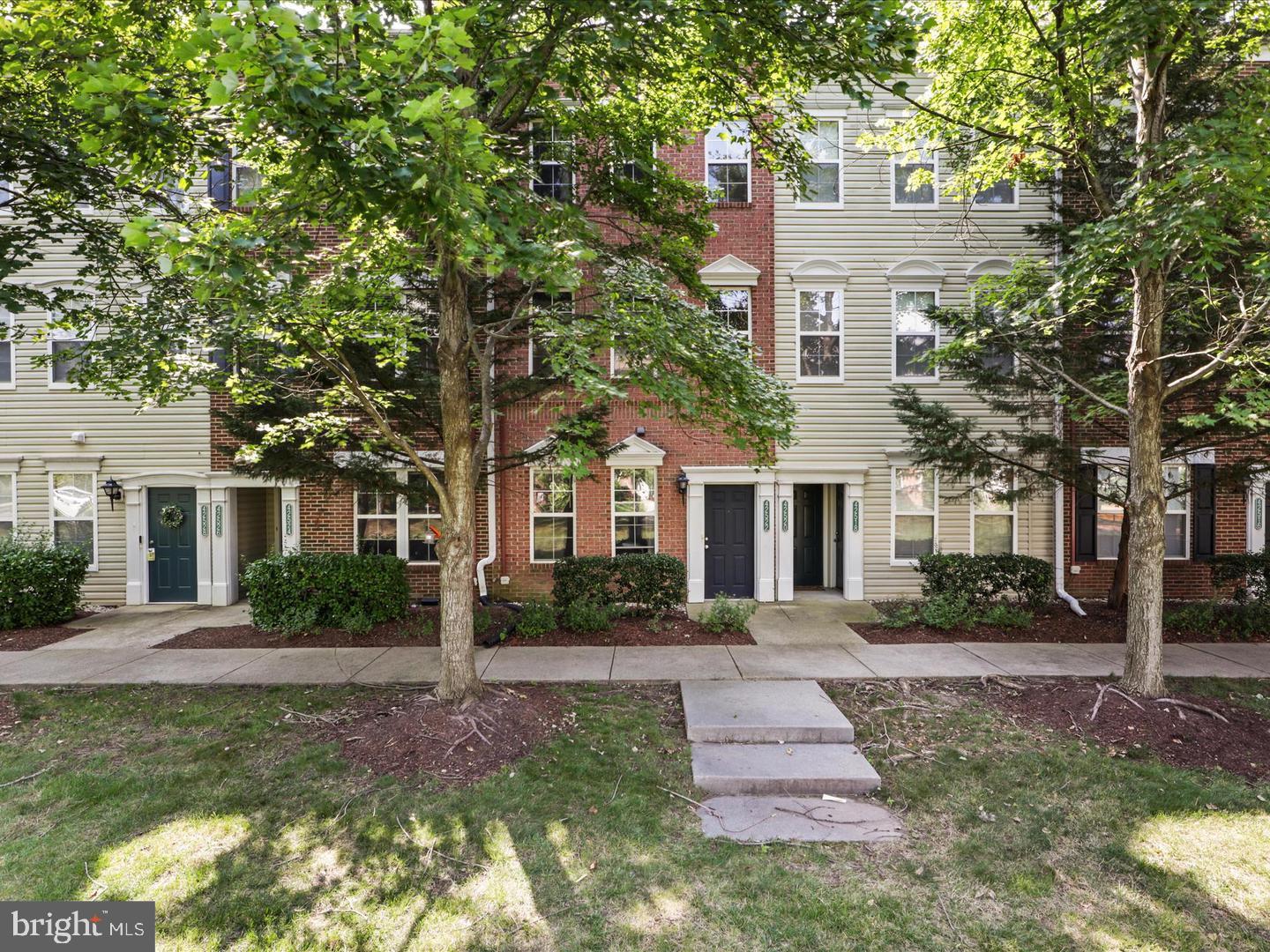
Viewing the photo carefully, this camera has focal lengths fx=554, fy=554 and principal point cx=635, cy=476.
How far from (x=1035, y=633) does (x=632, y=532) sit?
6.33 m

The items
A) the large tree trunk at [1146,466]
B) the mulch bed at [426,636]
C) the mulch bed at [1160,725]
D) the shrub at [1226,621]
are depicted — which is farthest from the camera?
the shrub at [1226,621]

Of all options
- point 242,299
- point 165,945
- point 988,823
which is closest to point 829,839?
point 988,823

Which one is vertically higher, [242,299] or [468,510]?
[242,299]

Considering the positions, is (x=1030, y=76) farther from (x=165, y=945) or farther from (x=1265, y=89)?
(x=165, y=945)

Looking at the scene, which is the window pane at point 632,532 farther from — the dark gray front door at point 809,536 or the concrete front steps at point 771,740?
the concrete front steps at point 771,740

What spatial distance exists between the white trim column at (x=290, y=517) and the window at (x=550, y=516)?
4.30m

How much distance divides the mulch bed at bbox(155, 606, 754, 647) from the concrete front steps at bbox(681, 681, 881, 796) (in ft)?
5.65

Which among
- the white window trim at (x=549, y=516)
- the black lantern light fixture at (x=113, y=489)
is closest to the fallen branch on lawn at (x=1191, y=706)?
the white window trim at (x=549, y=516)

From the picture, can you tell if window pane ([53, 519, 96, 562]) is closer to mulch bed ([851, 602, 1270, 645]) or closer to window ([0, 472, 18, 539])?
window ([0, 472, 18, 539])

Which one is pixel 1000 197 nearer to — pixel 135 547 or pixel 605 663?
pixel 605 663

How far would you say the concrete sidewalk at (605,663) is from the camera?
6.21 meters

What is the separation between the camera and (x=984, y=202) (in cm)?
1045

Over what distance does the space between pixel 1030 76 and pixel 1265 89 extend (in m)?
1.75

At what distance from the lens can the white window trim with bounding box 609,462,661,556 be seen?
10297 millimetres
